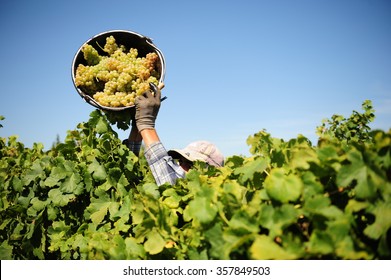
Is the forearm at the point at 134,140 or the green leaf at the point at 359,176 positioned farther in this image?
the forearm at the point at 134,140

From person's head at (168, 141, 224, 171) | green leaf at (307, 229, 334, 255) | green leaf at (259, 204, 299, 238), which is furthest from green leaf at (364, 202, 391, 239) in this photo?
person's head at (168, 141, 224, 171)

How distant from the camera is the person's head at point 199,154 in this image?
3.56 metres

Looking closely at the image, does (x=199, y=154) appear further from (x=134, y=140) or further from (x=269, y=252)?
(x=269, y=252)

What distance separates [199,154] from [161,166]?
2.75ft

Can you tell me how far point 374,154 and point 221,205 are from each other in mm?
654

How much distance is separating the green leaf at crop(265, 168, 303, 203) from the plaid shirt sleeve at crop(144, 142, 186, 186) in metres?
1.70

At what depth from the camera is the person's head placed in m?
3.56

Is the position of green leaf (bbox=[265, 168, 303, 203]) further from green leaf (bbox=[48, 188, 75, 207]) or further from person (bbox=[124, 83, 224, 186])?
green leaf (bbox=[48, 188, 75, 207])

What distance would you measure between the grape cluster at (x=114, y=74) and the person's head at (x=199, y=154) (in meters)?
0.90

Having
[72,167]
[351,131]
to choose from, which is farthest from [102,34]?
[351,131]

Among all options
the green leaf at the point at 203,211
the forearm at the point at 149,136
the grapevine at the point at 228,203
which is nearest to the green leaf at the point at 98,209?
the grapevine at the point at 228,203

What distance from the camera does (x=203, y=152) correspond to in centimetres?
372

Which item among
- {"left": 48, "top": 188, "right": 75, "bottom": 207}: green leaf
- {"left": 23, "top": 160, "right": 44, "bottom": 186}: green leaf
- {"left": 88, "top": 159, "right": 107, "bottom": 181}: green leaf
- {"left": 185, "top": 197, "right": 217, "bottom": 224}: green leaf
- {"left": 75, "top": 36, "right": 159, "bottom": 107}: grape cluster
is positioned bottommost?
{"left": 185, "top": 197, "right": 217, "bottom": 224}: green leaf

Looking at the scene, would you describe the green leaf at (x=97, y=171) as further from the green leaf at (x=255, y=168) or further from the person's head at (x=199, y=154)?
the green leaf at (x=255, y=168)
